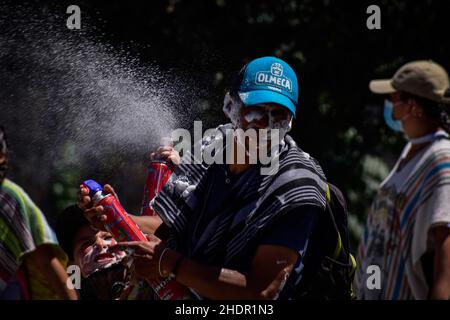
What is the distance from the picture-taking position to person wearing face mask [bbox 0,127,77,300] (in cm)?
315

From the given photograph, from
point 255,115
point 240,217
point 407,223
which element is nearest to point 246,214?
point 240,217

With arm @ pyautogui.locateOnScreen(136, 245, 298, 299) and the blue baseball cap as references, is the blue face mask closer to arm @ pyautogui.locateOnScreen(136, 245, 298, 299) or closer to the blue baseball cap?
the blue baseball cap

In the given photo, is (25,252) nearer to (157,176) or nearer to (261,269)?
(157,176)

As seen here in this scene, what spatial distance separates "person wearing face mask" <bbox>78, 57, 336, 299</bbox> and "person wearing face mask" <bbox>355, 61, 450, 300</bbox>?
0.27 m

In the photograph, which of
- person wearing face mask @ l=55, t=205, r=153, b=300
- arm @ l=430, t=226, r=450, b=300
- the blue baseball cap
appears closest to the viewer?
arm @ l=430, t=226, r=450, b=300

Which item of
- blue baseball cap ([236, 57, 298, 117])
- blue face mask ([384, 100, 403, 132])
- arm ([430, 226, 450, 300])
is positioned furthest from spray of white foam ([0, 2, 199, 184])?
arm ([430, 226, 450, 300])

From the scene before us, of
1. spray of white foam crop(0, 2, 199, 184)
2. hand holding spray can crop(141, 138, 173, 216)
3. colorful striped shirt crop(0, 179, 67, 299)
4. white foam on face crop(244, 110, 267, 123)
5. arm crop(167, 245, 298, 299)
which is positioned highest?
spray of white foam crop(0, 2, 199, 184)

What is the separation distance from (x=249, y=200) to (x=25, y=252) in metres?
0.90

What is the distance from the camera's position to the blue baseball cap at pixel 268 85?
3070 mm

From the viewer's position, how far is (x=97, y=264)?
12.9 ft

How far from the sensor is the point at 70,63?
4965 millimetres

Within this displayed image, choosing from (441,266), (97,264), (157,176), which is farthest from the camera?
(97,264)

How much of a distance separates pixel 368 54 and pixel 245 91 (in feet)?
14.3
